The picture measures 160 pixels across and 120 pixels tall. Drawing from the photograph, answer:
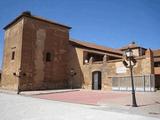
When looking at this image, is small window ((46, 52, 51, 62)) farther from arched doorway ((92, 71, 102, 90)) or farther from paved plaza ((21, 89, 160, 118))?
paved plaza ((21, 89, 160, 118))

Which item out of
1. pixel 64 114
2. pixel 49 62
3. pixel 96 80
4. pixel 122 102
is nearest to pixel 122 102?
pixel 122 102

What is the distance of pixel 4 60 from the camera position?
3167 cm

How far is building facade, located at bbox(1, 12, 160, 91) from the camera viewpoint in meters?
24.9

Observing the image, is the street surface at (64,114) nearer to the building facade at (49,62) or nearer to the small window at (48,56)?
the building facade at (49,62)

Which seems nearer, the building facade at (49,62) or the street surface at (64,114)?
the street surface at (64,114)

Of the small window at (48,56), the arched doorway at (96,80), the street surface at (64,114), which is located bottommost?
the street surface at (64,114)

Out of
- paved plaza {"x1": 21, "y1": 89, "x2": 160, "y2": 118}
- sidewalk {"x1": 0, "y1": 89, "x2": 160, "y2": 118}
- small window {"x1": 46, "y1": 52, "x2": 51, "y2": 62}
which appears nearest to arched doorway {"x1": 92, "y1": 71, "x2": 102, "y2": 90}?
small window {"x1": 46, "y1": 52, "x2": 51, "y2": 62}

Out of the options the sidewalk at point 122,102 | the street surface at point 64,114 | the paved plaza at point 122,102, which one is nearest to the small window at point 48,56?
the sidewalk at point 122,102

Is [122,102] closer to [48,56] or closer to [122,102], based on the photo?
[122,102]

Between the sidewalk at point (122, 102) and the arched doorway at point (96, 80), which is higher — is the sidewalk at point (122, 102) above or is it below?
below

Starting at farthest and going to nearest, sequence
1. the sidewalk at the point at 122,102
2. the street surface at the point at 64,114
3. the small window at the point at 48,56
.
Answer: the small window at the point at 48,56 < the sidewalk at the point at 122,102 < the street surface at the point at 64,114

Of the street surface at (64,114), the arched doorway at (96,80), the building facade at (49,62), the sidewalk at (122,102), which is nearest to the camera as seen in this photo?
the street surface at (64,114)

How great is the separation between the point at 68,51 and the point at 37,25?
6802 mm

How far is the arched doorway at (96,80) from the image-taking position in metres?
26.2
